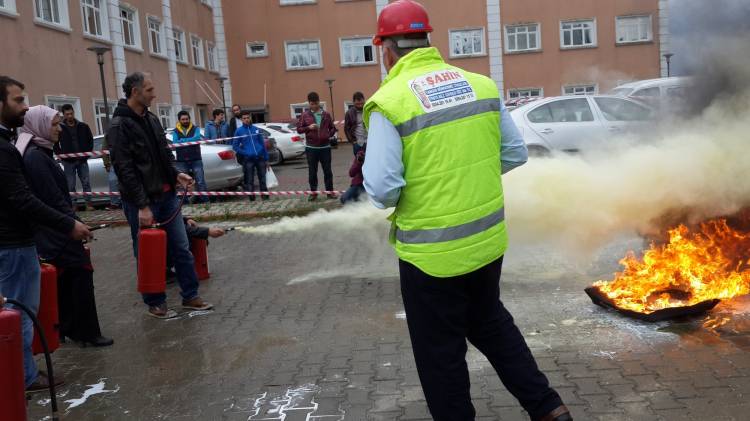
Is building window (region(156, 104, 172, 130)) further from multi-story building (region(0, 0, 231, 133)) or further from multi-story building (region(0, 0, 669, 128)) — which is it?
multi-story building (region(0, 0, 669, 128))

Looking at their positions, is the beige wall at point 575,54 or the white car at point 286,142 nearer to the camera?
the white car at point 286,142

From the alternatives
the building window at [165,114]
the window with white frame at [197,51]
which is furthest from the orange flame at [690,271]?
the window with white frame at [197,51]

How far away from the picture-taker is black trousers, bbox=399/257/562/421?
2.98m

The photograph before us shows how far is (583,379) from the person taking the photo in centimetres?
393

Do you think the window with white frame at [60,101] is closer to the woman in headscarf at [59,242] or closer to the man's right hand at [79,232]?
the woman in headscarf at [59,242]

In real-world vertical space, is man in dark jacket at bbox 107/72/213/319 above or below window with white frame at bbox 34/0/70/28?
below

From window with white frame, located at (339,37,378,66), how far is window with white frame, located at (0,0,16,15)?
18319 mm

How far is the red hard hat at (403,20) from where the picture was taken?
118 inches

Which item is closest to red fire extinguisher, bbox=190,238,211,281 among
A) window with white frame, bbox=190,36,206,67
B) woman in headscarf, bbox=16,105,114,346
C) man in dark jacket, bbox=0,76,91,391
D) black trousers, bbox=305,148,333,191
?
woman in headscarf, bbox=16,105,114,346

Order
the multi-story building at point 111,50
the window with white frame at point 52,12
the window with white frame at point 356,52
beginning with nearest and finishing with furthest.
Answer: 1. the multi-story building at point 111,50
2. the window with white frame at point 52,12
3. the window with white frame at point 356,52

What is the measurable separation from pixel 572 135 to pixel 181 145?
715cm

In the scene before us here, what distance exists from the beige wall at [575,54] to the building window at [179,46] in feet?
49.7

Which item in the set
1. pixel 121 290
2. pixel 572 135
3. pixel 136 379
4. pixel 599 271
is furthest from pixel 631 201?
pixel 572 135

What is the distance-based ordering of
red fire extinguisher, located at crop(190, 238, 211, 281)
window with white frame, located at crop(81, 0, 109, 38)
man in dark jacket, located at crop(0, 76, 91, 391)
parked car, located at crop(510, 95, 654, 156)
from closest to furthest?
1. man in dark jacket, located at crop(0, 76, 91, 391)
2. red fire extinguisher, located at crop(190, 238, 211, 281)
3. parked car, located at crop(510, 95, 654, 156)
4. window with white frame, located at crop(81, 0, 109, 38)
